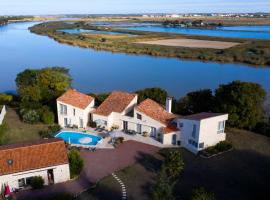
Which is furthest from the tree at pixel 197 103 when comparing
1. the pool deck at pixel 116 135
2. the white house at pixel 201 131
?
the pool deck at pixel 116 135

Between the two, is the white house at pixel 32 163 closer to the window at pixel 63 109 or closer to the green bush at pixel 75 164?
the green bush at pixel 75 164

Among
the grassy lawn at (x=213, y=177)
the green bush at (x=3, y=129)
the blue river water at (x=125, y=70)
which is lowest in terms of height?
the blue river water at (x=125, y=70)

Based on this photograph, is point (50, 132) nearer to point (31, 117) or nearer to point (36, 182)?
point (31, 117)

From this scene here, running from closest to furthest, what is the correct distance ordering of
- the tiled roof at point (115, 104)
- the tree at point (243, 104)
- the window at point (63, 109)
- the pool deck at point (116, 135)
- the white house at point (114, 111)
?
the pool deck at point (116, 135) < the tree at point (243, 104) < the white house at point (114, 111) < the tiled roof at point (115, 104) < the window at point (63, 109)

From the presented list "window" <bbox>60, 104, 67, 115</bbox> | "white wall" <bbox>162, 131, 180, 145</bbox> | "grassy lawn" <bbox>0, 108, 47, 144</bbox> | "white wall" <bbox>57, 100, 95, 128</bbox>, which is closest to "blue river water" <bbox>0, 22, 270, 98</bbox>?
"grassy lawn" <bbox>0, 108, 47, 144</bbox>

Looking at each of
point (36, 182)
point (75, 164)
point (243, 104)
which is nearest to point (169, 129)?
point (243, 104)

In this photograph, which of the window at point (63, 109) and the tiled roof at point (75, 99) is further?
the window at point (63, 109)

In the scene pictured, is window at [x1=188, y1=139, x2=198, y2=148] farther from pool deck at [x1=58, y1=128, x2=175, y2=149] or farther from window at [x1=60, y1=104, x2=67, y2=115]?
window at [x1=60, y1=104, x2=67, y2=115]
